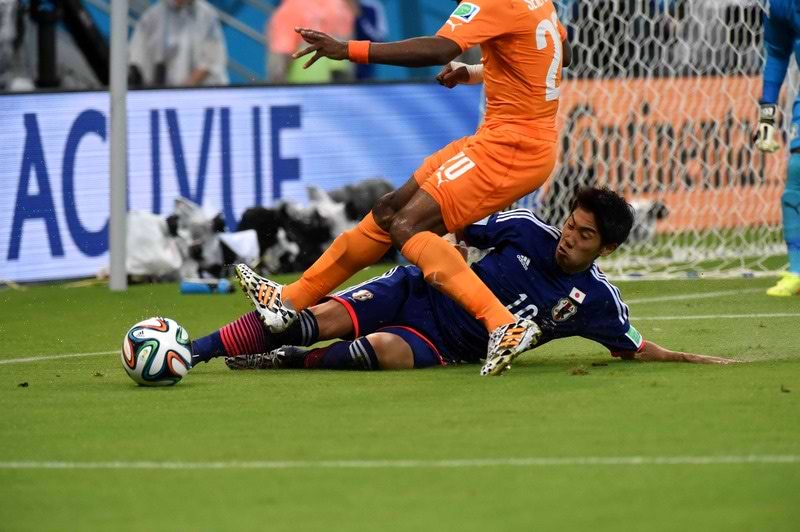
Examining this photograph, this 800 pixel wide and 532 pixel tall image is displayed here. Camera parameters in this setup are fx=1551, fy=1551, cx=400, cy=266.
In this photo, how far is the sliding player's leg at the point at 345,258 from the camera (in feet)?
22.7

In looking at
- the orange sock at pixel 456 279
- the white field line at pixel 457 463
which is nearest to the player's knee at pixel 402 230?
the orange sock at pixel 456 279

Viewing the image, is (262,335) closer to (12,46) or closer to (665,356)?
(665,356)

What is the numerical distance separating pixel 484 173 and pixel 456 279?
0.61m

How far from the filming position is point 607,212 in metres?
6.61

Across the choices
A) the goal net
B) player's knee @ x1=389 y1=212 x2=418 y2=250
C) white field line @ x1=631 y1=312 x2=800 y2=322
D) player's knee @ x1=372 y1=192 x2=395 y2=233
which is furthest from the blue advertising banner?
player's knee @ x1=389 y1=212 x2=418 y2=250

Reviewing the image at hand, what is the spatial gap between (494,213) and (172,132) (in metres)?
5.48

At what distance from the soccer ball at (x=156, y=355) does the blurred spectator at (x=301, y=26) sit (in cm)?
756

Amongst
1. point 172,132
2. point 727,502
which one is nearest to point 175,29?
point 172,132

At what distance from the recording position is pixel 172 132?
39.8 ft

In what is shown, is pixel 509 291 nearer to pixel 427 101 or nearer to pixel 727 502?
pixel 727 502

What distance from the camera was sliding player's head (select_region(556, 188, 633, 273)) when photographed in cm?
662

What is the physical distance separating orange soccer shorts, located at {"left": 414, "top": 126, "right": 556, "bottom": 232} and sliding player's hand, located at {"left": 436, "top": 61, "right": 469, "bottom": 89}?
1.54 ft

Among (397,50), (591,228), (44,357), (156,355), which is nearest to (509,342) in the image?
(591,228)

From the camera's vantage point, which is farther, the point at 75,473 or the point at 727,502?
the point at 75,473
